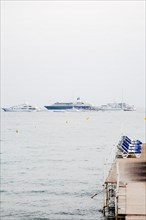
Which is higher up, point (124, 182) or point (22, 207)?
point (124, 182)

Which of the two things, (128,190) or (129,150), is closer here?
(128,190)

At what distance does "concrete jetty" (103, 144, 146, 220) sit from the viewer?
1238cm

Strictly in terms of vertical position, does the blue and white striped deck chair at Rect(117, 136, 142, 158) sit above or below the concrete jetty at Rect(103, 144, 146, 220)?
above

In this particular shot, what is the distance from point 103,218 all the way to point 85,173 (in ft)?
38.7

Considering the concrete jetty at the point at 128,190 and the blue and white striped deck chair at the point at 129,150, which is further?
the blue and white striped deck chair at the point at 129,150

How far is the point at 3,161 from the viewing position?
37.4m

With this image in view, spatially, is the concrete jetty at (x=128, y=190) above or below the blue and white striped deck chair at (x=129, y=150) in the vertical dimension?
below

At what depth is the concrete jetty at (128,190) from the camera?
40.6 ft

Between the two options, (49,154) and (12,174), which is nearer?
(12,174)

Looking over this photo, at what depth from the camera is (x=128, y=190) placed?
575 inches

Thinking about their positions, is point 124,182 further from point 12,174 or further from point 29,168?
point 29,168

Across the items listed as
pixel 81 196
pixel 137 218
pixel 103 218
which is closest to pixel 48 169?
pixel 81 196

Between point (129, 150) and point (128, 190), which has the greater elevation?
point (129, 150)

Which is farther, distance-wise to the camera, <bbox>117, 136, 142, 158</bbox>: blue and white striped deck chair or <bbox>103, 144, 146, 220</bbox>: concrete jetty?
<bbox>117, 136, 142, 158</bbox>: blue and white striped deck chair
